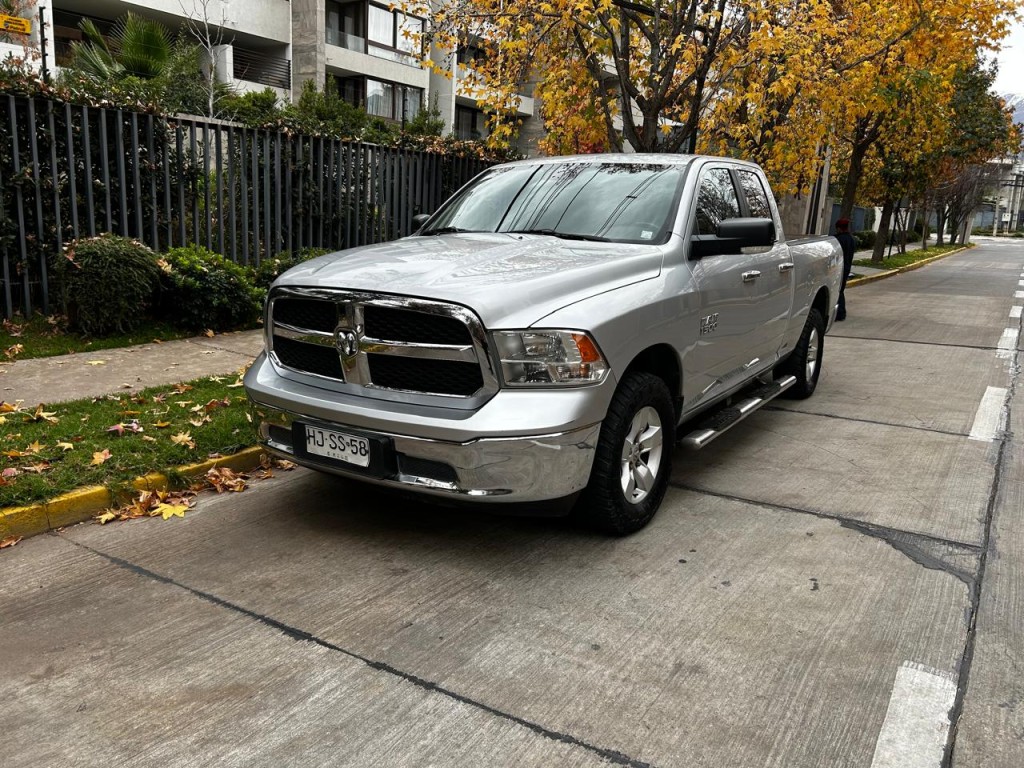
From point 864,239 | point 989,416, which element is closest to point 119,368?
point 989,416

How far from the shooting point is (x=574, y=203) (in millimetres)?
5121

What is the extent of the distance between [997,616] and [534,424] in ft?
6.96

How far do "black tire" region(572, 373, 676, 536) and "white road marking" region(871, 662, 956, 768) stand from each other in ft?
4.68

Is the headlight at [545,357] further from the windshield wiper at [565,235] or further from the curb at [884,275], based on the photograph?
the curb at [884,275]

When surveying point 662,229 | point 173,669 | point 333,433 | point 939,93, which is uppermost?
point 939,93

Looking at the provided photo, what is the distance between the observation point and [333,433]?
12.9 ft

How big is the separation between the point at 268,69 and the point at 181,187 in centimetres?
2385

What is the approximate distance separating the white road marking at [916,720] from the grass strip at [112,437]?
12.4 feet

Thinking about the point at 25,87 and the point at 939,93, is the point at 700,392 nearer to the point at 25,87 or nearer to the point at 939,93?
the point at 25,87

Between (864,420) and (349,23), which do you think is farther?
(349,23)

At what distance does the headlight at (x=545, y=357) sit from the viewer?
12.0 ft

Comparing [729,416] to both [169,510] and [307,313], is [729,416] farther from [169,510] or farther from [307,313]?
[169,510]

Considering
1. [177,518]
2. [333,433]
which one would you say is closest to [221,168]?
[177,518]

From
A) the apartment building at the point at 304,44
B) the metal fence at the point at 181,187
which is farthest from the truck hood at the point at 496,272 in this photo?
the apartment building at the point at 304,44
